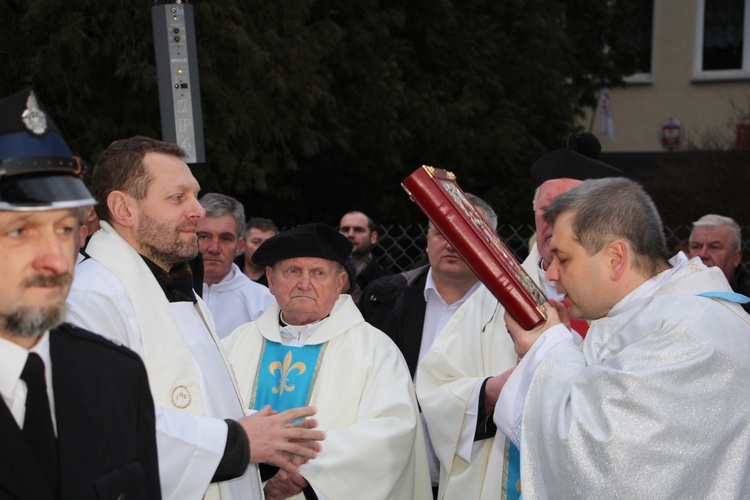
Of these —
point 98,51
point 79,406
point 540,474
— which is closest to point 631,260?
point 540,474

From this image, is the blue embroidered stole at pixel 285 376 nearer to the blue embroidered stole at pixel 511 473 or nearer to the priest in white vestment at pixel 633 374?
the blue embroidered stole at pixel 511 473

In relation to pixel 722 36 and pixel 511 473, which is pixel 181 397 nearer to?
pixel 511 473

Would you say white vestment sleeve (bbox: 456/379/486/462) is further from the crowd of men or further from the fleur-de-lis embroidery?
the fleur-de-lis embroidery

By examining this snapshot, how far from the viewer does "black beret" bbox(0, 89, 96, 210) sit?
86.0 inches

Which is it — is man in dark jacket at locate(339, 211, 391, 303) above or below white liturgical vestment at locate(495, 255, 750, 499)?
below

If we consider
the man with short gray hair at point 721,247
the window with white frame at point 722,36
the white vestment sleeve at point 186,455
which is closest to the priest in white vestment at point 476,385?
the white vestment sleeve at point 186,455

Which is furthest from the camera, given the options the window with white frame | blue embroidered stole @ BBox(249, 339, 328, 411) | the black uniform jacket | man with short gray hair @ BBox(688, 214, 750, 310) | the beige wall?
the window with white frame

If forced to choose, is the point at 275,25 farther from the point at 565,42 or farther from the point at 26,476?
the point at 26,476

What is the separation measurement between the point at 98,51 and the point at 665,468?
778cm

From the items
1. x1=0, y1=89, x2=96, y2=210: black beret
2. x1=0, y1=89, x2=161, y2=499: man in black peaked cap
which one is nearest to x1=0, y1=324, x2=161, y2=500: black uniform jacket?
x1=0, y1=89, x2=161, y2=499: man in black peaked cap

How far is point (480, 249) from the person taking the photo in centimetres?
341

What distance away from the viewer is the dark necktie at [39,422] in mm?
2244

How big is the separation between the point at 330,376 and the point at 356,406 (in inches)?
7.4

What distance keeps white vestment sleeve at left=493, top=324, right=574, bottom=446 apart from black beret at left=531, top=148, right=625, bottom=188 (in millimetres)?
1397
